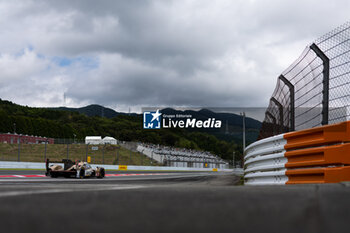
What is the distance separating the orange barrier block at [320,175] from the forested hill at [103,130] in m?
76.0

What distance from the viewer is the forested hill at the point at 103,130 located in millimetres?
99250

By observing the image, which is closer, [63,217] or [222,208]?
[63,217]

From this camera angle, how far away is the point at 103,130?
5290 inches

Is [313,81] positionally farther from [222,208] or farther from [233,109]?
[233,109]

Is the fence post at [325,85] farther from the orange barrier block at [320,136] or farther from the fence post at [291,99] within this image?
the fence post at [291,99]

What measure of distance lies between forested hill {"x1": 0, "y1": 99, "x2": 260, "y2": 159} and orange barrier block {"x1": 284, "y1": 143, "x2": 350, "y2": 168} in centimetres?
7591

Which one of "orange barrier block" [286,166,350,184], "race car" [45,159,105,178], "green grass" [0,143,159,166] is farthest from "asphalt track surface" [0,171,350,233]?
"green grass" [0,143,159,166]

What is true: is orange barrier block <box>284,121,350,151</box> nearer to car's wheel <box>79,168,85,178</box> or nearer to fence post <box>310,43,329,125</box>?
fence post <box>310,43,329,125</box>

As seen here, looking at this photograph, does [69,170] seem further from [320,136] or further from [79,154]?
[79,154]

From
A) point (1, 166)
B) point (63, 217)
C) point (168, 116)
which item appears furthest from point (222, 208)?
point (1, 166)

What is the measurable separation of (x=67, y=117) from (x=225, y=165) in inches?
3528

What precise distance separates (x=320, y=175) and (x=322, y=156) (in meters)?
0.31

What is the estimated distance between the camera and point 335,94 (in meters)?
6.64

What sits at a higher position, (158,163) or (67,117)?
(67,117)
